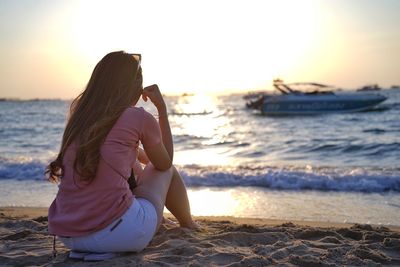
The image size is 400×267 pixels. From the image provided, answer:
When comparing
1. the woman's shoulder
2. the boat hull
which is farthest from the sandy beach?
the boat hull

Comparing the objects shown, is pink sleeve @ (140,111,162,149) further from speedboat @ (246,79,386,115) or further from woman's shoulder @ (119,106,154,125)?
speedboat @ (246,79,386,115)

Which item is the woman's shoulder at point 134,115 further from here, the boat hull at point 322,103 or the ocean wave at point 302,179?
the boat hull at point 322,103

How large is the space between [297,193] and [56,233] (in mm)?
4698

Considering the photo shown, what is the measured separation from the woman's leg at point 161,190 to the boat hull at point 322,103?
83.5 feet

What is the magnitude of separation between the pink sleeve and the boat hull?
26.1 meters

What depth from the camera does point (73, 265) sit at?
9.93ft

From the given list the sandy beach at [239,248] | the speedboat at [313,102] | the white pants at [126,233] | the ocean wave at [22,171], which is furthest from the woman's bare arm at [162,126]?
the speedboat at [313,102]

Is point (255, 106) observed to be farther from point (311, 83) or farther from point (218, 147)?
point (218, 147)

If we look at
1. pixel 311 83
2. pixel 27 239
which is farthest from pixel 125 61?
pixel 311 83

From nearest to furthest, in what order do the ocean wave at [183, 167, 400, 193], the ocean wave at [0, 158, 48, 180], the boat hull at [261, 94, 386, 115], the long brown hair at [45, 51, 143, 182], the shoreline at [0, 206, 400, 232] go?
the long brown hair at [45, 51, 143, 182], the shoreline at [0, 206, 400, 232], the ocean wave at [183, 167, 400, 193], the ocean wave at [0, 158, 48, 180], the boat hull at [261, 94, 386, 115]

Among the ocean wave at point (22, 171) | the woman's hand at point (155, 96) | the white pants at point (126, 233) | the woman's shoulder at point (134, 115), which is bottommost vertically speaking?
the ocean wave at point (22, 171)

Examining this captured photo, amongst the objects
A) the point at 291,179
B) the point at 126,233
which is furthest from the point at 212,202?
the point at 126,233

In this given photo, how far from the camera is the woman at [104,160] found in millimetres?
2744

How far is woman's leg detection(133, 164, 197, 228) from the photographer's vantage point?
10.4 ft
